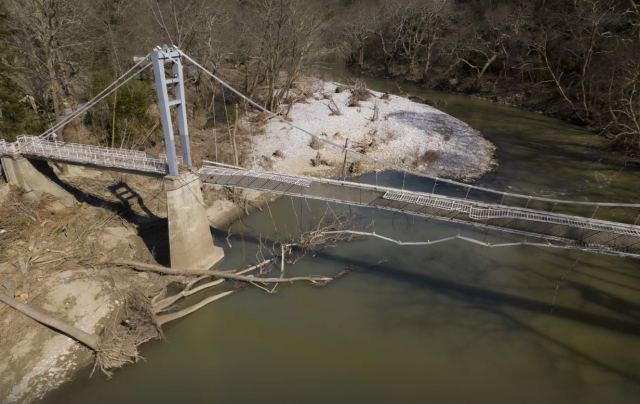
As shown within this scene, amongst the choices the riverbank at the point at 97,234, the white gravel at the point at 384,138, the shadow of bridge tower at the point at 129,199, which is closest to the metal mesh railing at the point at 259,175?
the riverbank at the point at 97,234

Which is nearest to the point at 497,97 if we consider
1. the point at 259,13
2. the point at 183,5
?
the point at 259,13

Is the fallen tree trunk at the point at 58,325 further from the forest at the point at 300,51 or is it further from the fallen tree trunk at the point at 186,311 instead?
the forest at the point at 300,51

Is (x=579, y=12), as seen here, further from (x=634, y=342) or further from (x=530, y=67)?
(x=634, y=342)

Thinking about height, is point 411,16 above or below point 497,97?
above

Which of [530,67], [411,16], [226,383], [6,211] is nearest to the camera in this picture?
[226,383]

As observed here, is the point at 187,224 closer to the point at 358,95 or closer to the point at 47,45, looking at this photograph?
the point at 47,45

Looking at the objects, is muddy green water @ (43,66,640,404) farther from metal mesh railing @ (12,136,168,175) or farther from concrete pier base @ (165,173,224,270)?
metal mesh railing @ (12,136,168,175)

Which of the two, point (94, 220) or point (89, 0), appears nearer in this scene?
point (94, 220)

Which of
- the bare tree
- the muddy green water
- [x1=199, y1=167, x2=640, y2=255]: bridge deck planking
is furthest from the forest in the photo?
the muddy green water

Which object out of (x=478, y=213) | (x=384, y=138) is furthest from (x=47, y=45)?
(x=384, y=138)
